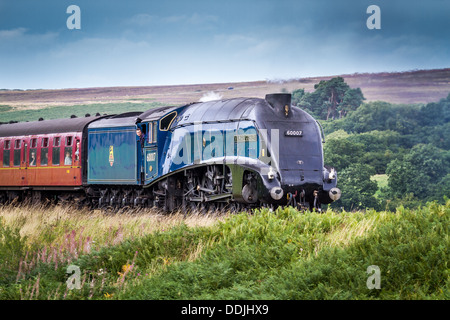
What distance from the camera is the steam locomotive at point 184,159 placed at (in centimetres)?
1812

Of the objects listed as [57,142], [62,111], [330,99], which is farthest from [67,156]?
[62,111]

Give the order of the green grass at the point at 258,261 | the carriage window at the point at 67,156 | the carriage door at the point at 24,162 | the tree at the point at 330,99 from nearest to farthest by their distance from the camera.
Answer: the green grass at the point at 258,261, the carriage window at the point at 67,156, the carriage door at the point at 24,162, the tree at the point at 330,99

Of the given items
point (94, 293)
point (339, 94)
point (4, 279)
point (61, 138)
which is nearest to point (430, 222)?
point (94, 293)

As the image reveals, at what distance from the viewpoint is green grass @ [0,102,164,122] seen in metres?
88.5

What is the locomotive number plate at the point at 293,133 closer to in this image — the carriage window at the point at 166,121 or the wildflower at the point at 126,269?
the carriage window at the point at 166,121

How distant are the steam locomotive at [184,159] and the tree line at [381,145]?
93.1ft

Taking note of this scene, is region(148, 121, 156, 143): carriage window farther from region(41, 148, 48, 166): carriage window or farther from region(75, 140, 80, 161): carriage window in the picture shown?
region(41, 148, 48, 166): carriage window

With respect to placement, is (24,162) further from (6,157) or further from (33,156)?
(6,157)

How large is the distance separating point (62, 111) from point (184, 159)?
79.5m

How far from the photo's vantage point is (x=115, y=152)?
24.6 m

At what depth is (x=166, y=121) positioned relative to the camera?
22281 millimetres

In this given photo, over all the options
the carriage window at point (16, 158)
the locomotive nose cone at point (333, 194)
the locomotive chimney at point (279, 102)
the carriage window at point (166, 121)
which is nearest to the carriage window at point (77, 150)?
the carriage window at point (16, 158)

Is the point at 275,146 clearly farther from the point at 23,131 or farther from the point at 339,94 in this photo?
the point at 339,94

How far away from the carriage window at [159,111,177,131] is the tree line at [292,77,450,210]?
3088 cm
